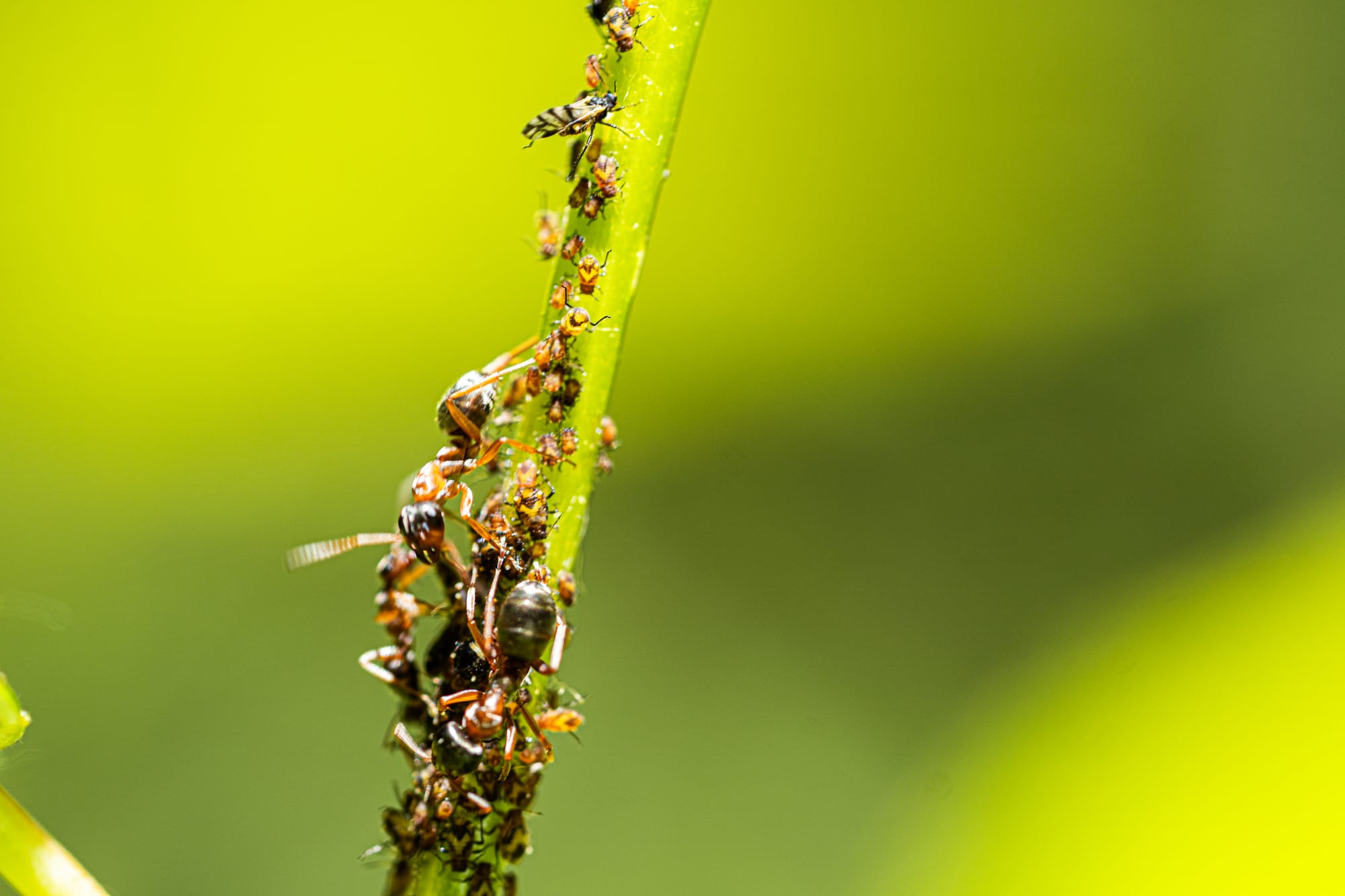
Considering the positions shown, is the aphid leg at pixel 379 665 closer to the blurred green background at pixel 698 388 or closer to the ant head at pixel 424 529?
the ant head at pixel 424 529

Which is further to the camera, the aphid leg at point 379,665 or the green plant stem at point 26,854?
the aphid leg at point 379,665

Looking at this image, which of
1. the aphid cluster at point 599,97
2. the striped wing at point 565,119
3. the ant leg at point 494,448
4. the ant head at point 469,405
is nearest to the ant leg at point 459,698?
the ant leg at point 494,448

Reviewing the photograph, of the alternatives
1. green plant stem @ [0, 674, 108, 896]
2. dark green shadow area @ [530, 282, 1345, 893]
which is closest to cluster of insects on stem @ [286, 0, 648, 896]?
green plant stem @ [0, 674, 108, 896]

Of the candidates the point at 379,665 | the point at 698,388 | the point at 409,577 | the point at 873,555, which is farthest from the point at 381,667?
the point at 873,555

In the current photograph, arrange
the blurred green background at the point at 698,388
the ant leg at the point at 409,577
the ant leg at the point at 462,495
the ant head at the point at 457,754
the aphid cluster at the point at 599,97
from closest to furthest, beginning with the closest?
1. the aphid cluster at the point at 599,97
2. the ant head at the point at 457,754
3. the ant leg at the point at 462,495
4. the ant leg at the point at 409,577
5. the blurred green background at the point at 698,388

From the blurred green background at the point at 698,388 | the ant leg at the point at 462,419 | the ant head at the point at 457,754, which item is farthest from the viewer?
the blurred green background at the point at 698,388

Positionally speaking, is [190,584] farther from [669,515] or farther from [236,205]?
[669,515]
